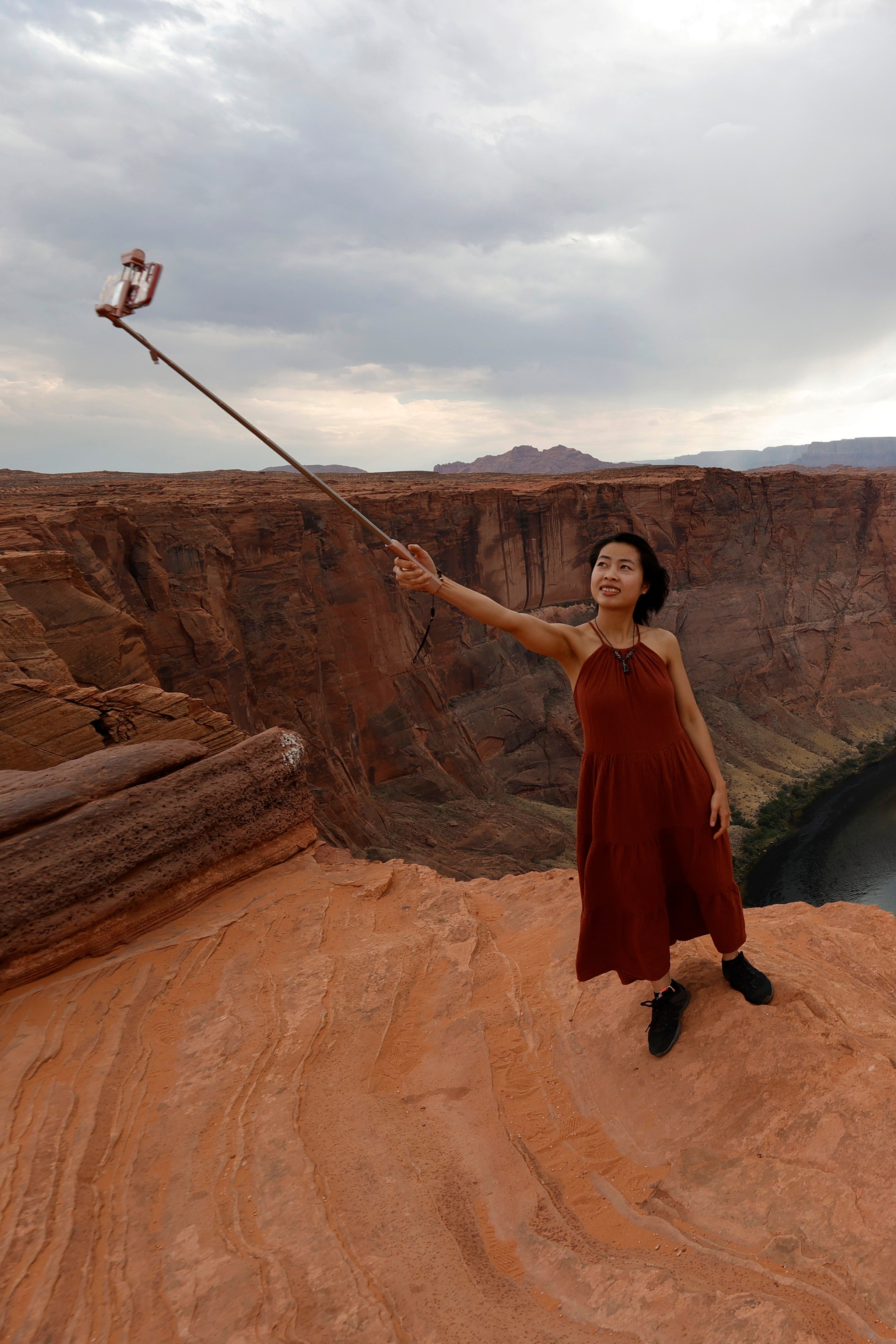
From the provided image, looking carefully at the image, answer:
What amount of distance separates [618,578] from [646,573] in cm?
19

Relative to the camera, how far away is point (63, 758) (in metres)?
5.40

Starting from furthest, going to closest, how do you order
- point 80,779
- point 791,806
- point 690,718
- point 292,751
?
point 791,806 < point 292,751 < point 80,779 < point 690,718

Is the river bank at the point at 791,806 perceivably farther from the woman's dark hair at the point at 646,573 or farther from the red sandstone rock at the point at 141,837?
the woman's dark hair at the point at 646,573

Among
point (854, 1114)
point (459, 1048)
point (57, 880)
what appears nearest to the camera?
point (854, 1114)

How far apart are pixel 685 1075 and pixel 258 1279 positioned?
1789mm

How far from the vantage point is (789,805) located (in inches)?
1236

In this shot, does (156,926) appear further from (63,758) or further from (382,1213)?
(382,1213)

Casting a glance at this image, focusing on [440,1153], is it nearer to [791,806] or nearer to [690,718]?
[690,718]

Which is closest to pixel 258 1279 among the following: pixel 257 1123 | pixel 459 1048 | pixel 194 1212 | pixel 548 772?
pixel 194 1212

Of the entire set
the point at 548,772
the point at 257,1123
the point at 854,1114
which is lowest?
the point at 548,772

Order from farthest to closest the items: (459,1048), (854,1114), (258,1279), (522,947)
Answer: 1. (522,947)
2. (459,1048)
3. (854,1114)
4. (258,1279)

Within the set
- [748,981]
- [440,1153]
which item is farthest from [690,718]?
[440,1153]

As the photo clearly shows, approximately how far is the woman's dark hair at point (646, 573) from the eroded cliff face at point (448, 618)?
→ 200 inches

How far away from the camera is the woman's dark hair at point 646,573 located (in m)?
3.04
